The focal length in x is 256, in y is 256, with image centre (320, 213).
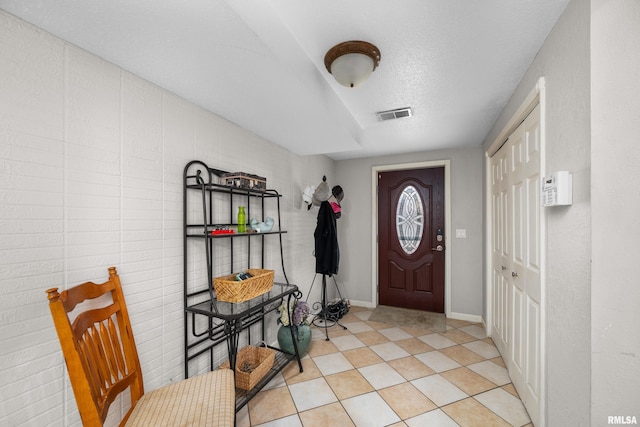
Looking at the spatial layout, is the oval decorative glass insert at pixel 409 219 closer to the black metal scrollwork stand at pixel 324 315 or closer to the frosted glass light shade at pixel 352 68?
the black metal scrollwork stand at pixel 324 315

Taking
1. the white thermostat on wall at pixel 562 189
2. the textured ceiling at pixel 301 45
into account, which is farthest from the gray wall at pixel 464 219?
the white thermostat on wall at pixel 562 189

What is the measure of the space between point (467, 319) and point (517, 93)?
265 cm

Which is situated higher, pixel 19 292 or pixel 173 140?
pixel 173 140

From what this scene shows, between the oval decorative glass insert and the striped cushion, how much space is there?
2832 mm

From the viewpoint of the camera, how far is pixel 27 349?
3.22ft

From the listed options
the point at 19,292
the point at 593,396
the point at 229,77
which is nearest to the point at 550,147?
the point at 593,396

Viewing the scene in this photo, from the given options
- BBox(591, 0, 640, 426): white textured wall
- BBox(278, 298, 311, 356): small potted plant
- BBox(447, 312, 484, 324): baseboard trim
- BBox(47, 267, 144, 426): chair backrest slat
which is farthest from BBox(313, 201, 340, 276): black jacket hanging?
BBox(591, 0, 640, 426): white textured wall

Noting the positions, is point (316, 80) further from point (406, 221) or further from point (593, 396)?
point (406, 221)

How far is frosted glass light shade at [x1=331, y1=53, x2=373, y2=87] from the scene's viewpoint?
1.31 meters

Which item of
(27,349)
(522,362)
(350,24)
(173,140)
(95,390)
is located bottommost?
(522,362)

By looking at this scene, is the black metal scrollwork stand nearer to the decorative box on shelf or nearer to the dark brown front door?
the dark brown front door

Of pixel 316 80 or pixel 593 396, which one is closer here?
pixel 593 396

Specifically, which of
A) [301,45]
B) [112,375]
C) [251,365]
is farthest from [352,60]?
[251,365]

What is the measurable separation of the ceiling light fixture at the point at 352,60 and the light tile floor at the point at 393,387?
6.68 feet
